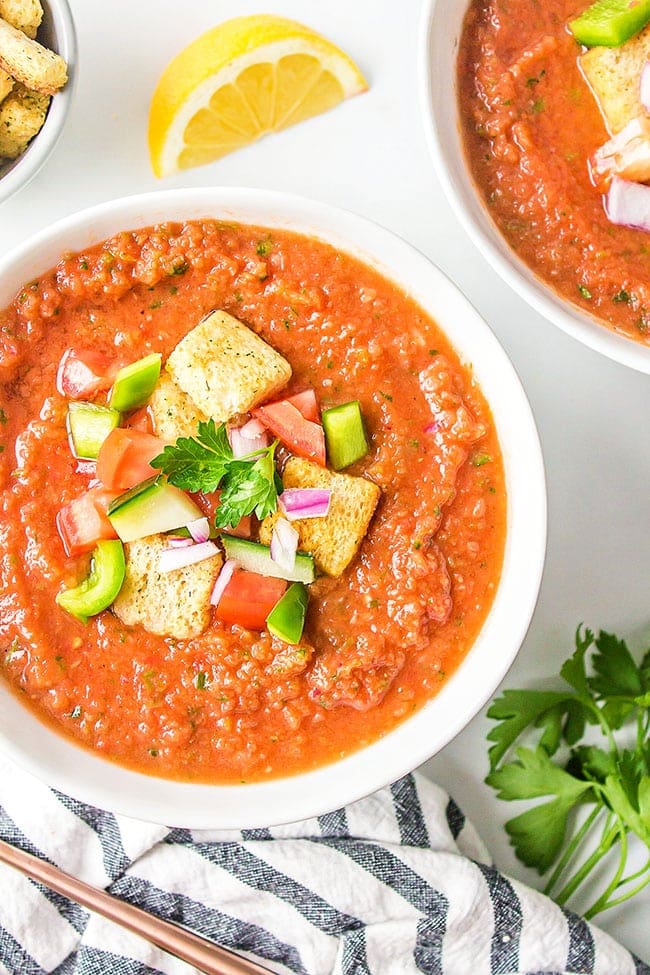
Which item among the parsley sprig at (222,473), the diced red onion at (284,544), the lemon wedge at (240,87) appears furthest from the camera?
the lemon wedge at (240,87)

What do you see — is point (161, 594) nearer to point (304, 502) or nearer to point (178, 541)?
point (178, 541)

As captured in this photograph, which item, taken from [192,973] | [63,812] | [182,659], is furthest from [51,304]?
[192,973]

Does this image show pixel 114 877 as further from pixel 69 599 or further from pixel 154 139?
pixel 154 139

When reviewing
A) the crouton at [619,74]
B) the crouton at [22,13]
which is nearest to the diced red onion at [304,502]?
the crouton at [619,74]

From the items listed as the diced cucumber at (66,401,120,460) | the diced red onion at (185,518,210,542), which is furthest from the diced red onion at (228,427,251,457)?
the diced cucumber at (66,401,120,460)

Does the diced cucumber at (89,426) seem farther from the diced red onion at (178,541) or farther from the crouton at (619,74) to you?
the crouton at (619,74)

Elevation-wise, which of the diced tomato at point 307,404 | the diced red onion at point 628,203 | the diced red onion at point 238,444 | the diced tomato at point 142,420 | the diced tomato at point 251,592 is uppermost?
the diced red onion at point 628,203

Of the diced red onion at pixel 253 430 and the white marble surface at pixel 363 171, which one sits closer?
the diced red onion at pixel 253 430
